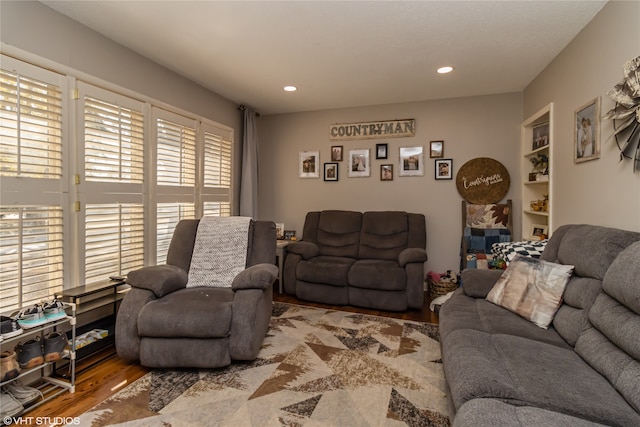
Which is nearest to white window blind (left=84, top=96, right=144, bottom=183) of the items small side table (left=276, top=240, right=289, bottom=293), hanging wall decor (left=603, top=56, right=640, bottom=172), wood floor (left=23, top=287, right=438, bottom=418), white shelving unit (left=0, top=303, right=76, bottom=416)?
white shelving unit (left=0, top=303, right=76, bottom=416)

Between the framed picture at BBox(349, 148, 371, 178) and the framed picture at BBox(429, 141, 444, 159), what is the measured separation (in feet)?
2.69

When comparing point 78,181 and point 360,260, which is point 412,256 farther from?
point 78,181

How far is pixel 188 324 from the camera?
6.93 ft

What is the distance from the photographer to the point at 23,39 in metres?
2.09

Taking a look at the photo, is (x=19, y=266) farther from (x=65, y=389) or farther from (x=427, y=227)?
(x=427, y=227)

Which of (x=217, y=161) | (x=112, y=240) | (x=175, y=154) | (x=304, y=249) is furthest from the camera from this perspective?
(x=217, y=161)

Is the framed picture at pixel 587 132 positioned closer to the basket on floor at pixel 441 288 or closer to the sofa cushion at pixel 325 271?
the basket on floor at pixel 441 288

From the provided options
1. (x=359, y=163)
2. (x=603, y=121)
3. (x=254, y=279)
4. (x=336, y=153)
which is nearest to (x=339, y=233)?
(x=359, y=163)

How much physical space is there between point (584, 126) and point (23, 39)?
388 cm

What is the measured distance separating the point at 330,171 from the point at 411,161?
1.12m

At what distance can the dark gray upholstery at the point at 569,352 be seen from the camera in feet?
3.62

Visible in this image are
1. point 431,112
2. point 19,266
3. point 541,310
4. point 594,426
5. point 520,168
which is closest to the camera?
point 594,426

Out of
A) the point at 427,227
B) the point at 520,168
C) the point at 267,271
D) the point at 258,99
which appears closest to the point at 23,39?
the point at 267,271

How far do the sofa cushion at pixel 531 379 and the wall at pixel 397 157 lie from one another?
2.66m
